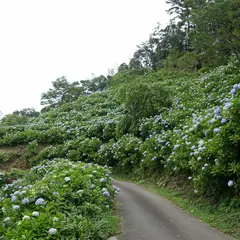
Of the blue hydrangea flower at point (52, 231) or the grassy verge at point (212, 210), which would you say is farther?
the grassy verge at point (212, 210)

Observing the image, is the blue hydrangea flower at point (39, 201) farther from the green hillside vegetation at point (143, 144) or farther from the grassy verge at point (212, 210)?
the grassy verge at point (212, 210)

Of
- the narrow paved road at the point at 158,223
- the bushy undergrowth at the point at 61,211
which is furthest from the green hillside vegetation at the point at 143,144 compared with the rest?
the narrow paved road at the point at 158,223

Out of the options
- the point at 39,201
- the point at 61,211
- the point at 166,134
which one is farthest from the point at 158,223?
the point at 166,134

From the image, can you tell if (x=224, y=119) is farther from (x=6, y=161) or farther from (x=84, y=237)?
(x=6, y=161)

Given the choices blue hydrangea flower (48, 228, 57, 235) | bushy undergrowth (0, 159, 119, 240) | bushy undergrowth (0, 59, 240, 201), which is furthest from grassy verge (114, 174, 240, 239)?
blue hydrangea flower (48, 228, 57, 235)

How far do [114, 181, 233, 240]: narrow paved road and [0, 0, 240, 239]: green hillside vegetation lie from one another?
32 centimetres

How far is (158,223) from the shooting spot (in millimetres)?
4773

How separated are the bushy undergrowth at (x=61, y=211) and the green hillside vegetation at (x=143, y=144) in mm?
15

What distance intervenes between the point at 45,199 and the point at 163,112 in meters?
7.59

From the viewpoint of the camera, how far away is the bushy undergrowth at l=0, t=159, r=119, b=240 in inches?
140

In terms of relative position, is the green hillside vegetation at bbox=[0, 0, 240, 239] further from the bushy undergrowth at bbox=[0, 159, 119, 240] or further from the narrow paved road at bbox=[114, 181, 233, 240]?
the narrow paved road at bbox=[114, 181, 233, 240]

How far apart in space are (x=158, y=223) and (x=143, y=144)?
4606 millimetres

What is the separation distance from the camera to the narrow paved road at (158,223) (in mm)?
4207

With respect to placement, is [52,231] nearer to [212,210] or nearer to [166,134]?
[212,210]
